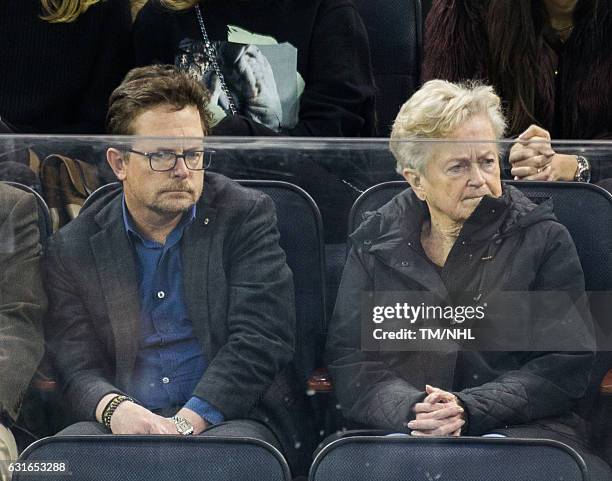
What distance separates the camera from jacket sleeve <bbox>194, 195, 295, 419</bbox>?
2.12m

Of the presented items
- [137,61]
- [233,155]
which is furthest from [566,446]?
[137,61]

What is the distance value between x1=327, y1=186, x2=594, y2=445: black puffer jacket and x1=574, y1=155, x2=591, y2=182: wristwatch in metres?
0.07

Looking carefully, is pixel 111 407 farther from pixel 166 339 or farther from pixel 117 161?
pixel 117 161

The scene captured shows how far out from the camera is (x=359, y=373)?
2.11 metres

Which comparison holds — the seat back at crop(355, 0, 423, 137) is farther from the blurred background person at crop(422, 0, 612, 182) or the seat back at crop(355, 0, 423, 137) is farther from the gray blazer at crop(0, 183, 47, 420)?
the gray blazer at crop(0, 183, 47, 420)

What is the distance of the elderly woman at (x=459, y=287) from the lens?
6.86ft

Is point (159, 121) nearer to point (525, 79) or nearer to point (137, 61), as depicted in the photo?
point (137, 61)

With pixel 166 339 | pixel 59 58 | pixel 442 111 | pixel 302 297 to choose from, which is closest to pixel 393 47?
pixel 59 58

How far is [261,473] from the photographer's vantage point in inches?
81.7

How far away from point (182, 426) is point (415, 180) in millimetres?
574

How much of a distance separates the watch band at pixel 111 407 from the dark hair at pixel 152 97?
0.62 meters

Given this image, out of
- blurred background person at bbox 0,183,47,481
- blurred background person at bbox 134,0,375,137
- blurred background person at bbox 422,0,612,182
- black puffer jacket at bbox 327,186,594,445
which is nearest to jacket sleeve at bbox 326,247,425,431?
black puffer jacket at bbox 327,186,594,445

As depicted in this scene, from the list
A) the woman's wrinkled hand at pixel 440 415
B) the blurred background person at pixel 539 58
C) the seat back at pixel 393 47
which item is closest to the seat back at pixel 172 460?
the woman's wrinkled hand at pixel 440 415

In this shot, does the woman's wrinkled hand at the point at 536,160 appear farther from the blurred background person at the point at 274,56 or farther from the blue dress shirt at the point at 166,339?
the blurred background person at the point at 274,56
